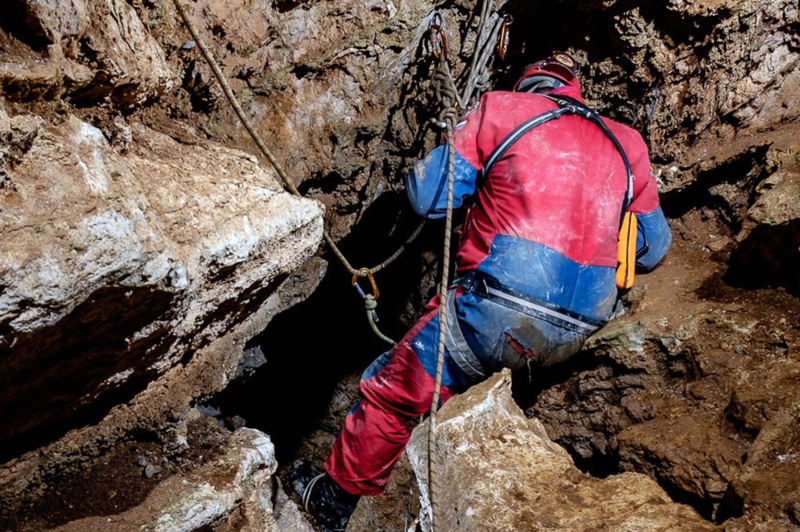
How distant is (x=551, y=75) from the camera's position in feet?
10.3

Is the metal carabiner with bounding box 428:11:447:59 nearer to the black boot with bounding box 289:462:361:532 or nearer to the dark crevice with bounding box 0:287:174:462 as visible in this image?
the dark crevice with bounding box 0:287:174:462

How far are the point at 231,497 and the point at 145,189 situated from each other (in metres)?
1.24

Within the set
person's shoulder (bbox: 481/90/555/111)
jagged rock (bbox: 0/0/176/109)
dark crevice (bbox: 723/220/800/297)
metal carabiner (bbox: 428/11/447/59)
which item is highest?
jagged rock (bbox: 0/0/176/109)

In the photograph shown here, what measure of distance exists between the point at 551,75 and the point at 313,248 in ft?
5.22

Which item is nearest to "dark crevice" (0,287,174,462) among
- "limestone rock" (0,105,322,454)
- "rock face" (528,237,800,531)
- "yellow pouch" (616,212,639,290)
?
"limestone rock" (0,105,322,454)

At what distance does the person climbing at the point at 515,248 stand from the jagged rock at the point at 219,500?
0.56 m

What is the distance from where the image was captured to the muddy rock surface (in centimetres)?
177

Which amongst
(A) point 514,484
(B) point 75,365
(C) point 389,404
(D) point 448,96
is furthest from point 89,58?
(A) point 514,484

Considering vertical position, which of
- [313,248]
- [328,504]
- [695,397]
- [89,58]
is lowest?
[328,504]

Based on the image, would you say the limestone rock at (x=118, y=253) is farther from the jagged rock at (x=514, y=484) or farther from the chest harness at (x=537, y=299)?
the jagged rock at (x=514, y=484)

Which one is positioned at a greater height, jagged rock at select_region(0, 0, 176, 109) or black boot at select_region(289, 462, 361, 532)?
jagged rock at select_region(0, 0, 176, 109)

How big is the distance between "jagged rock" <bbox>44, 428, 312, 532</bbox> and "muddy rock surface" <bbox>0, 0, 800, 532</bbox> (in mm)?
13

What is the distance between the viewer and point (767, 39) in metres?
3.27

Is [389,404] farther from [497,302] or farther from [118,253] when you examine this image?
[118,253]
